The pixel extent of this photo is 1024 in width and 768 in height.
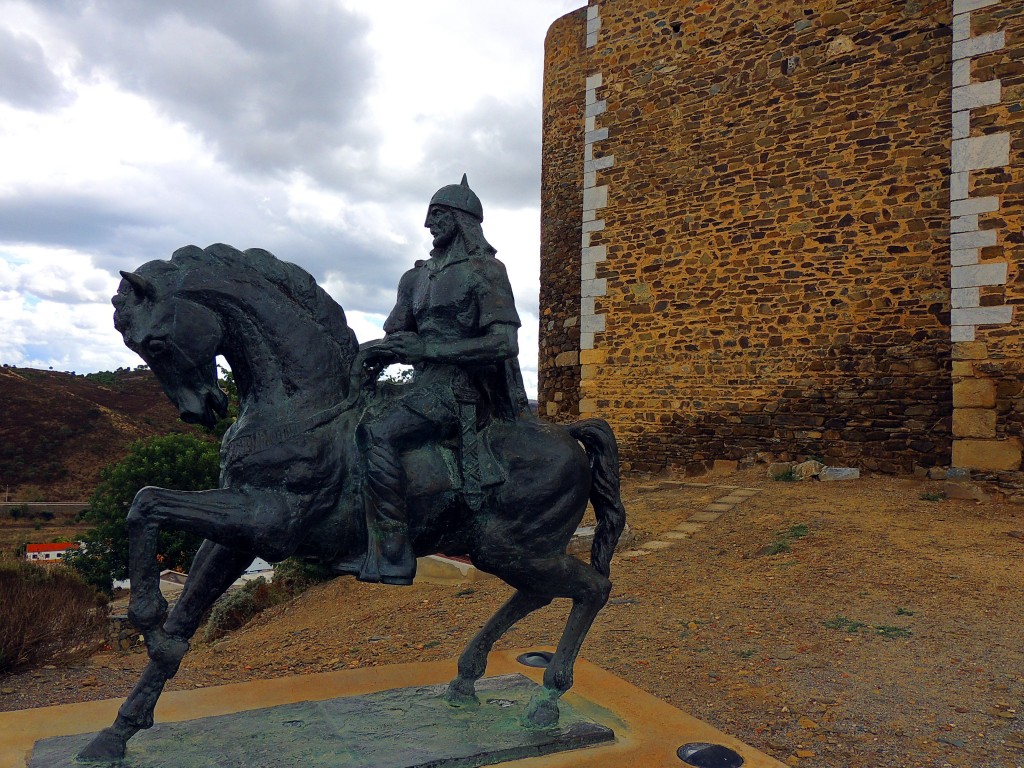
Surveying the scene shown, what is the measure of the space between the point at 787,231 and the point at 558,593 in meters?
9.60

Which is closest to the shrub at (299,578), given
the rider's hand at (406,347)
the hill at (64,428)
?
the rider's hand at (406,347)

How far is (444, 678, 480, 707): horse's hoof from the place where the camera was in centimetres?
345

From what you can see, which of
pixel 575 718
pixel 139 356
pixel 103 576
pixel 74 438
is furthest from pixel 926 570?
pixel 74 438

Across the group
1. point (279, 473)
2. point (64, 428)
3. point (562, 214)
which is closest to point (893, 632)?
point (279, 473)

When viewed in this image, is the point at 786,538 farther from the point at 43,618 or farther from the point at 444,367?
the point at 43,618

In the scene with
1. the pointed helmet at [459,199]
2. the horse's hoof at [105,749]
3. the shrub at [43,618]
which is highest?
the pointed helmet at [459,199]

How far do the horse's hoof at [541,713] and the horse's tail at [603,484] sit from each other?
607 millimetres

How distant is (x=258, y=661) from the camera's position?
19.2 feet

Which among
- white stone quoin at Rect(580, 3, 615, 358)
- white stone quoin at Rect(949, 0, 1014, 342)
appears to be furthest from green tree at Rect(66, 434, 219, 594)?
white stone quoin at Rect(949, 0, 1014, 342)

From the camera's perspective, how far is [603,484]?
3504mm

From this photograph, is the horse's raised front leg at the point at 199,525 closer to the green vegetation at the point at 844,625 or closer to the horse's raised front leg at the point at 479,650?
the horse's raised front leg at the point at 479,650

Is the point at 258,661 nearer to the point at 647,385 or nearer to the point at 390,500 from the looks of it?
the point at 390,500

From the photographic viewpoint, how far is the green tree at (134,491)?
17453mm

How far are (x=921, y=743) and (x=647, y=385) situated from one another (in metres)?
9.24
